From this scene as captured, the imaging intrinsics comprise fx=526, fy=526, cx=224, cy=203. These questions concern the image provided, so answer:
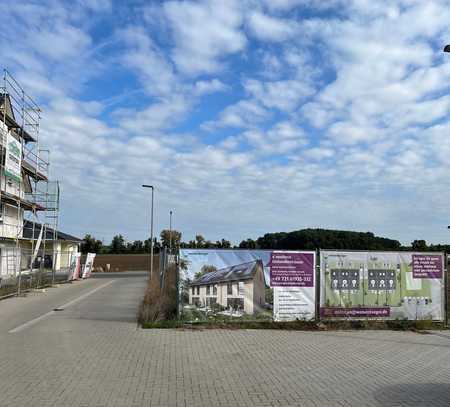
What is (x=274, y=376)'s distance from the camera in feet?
25.3

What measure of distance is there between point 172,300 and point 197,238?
71.3m

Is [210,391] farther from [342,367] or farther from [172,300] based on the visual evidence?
[172,300]

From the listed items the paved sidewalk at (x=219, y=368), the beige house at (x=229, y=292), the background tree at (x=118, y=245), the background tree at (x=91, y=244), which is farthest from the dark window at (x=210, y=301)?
the background tree at (x=118, y=245)

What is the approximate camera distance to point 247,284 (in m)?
13.0

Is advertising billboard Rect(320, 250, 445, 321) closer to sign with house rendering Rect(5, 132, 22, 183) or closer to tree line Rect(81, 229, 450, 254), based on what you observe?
sign with house rendering Rect(5, 132, 22, 183)

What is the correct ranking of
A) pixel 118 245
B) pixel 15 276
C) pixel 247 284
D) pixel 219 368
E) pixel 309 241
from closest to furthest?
pixel 219 368, pixel 247 284, pixel 15 276, pixel 309 241, pixel 118 245

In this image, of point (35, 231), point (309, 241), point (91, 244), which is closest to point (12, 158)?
point (35, 231)

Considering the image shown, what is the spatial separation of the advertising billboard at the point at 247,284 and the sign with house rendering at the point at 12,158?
1501cm

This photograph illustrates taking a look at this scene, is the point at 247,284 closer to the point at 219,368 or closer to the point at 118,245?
the point at 219,368

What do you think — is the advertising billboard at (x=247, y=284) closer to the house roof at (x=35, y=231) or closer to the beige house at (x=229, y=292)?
the beige house at (x=229, y=292)

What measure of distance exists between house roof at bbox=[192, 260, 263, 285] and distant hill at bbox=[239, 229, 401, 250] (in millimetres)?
53028

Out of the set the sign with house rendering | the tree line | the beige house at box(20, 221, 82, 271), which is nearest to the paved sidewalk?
the sign with house rendering

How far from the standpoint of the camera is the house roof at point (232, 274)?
1293 cm

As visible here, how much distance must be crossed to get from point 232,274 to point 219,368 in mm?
4845
